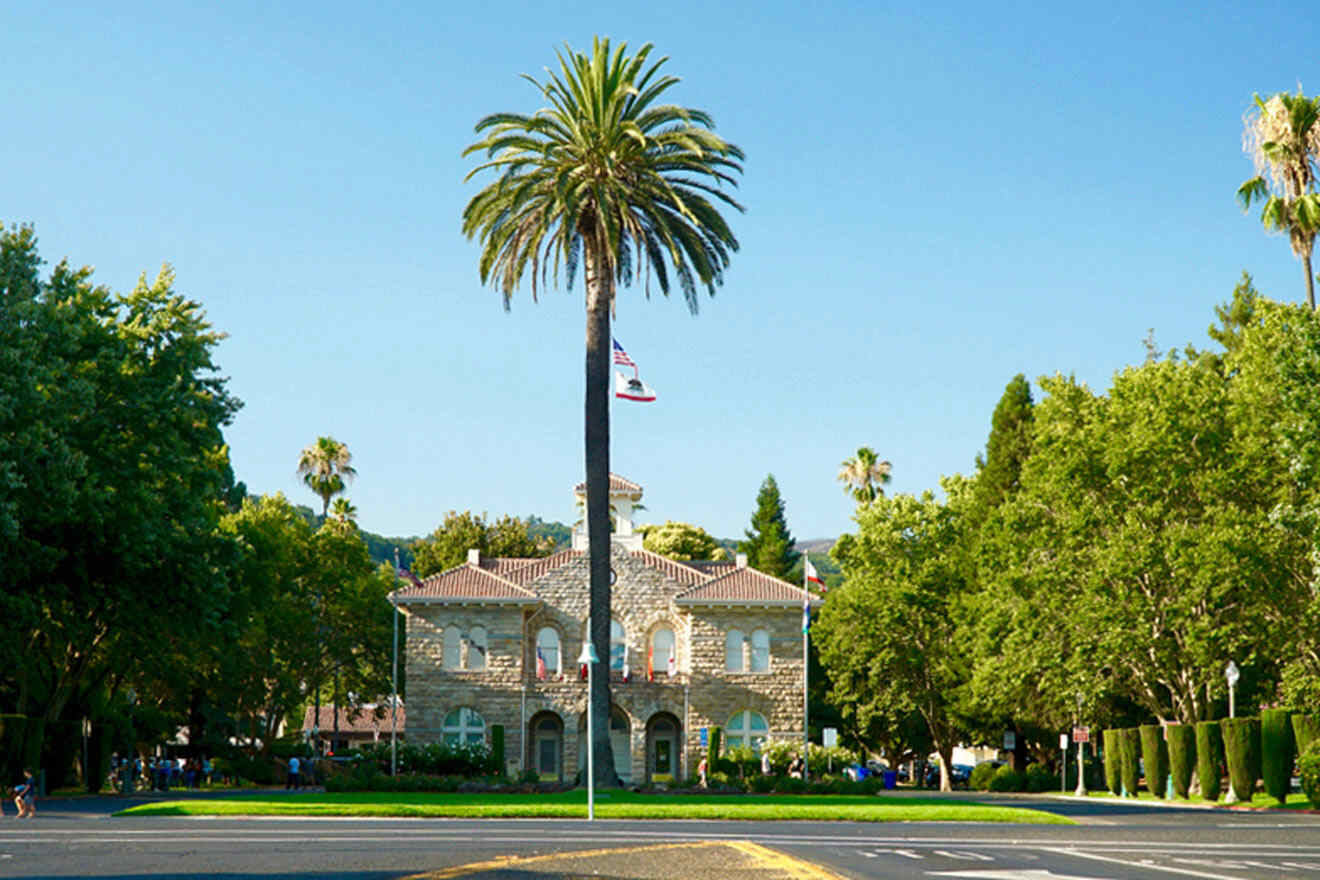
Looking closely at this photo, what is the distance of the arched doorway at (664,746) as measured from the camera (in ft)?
229

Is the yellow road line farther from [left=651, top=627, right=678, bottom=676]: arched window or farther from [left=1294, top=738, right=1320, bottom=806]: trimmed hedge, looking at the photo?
[left=651, top=627, right=678, bottom=676]: arched window

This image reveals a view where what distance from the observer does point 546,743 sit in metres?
70.3

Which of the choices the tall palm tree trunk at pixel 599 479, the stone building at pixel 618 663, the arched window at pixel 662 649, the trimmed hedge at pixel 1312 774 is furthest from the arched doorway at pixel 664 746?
the trimmed hedge at pixel 1312 774

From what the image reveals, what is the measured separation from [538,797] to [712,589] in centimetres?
2527

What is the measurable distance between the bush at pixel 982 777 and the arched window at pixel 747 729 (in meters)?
14.2

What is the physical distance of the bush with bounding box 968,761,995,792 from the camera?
7606 cm

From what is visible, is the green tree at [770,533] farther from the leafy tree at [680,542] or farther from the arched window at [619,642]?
the arched window at [619,642]

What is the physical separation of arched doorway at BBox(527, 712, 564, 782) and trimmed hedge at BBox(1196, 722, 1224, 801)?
29.9m

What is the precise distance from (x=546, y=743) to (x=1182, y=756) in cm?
3037

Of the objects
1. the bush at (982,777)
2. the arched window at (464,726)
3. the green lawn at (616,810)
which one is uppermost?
the arched window at (464,726)

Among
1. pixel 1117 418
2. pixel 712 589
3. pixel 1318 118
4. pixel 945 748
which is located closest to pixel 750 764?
pixel 712 589

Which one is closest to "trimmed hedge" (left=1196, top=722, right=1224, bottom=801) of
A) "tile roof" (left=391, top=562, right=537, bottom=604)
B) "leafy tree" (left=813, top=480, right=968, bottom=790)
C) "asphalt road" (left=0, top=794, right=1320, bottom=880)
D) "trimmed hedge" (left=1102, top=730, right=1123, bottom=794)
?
"trimmed hedge" (left=1102, top=730, right=1123, bottom=794)

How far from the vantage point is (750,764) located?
63.7 m

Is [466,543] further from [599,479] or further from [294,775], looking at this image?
[599,479]
